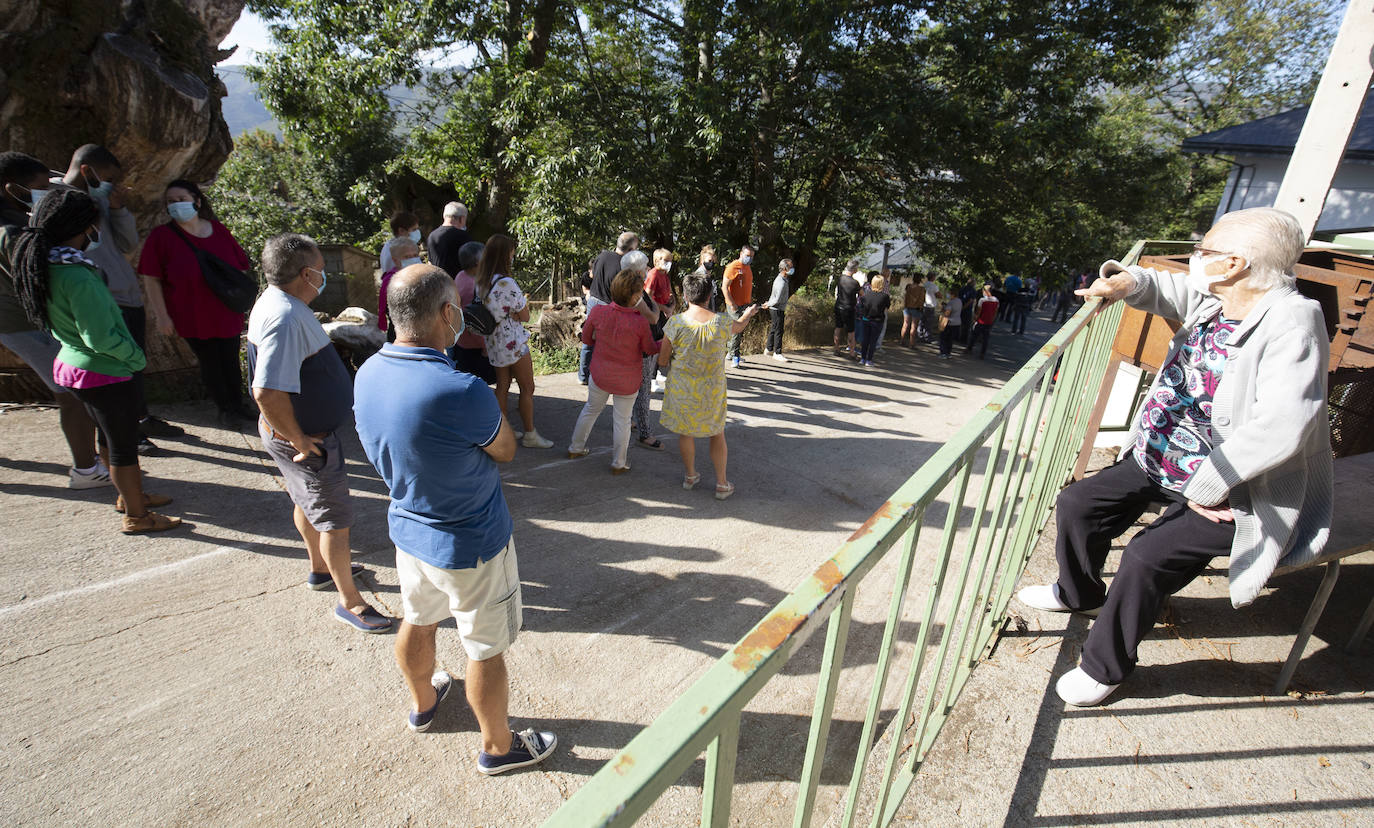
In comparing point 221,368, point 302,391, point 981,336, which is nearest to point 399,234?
point 221,368

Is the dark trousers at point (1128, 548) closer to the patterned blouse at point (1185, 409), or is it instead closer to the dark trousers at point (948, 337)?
the patterned blouse at point (1185, 409)

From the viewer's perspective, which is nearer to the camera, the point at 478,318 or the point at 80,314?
the point at 80,314

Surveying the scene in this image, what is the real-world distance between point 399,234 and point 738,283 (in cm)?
409

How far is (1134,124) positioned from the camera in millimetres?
20438

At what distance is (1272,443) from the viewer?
1832 mm

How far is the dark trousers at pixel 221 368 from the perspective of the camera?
4594 mm

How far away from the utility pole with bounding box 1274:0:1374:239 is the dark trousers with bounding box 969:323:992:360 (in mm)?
9042

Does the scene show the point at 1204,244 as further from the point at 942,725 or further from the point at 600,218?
the point at 600,218

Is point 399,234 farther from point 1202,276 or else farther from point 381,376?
point 1202,276

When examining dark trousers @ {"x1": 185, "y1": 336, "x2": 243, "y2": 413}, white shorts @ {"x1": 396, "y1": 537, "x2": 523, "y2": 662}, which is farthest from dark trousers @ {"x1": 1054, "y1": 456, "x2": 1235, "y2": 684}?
dark trousers @ {"x1": 185, "y1": 336, "x2": 243, "y2": 413}

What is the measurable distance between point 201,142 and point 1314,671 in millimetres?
7709

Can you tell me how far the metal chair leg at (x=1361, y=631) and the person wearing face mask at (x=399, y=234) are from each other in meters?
5.79

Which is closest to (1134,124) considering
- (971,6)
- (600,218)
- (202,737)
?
(971,6)

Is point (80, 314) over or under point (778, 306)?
over
